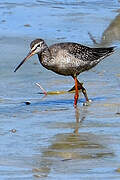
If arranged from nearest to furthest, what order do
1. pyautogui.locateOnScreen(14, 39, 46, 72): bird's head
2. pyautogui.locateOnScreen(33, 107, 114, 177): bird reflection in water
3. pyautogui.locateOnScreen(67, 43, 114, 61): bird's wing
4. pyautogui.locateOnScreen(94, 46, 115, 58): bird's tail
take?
pyautogui.locateOnScreen(33, 107, 114, 177): bird reflection in water → pyautogui.locateOnScreen(14, 39, 46, 72): bird's head → pyautogui.locateOnScreen(67, 43, 114, 61): bird's wing → pyautogui.locateOnScreen(94, 46, 115, 58): bird's tail

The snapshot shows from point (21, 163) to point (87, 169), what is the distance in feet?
1.92

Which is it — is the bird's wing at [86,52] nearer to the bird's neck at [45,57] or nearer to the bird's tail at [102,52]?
the bird's tail at [102,52]

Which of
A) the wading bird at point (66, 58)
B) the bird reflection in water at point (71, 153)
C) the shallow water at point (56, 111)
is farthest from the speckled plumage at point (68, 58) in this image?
the bird reflection in water at point (71, 153)

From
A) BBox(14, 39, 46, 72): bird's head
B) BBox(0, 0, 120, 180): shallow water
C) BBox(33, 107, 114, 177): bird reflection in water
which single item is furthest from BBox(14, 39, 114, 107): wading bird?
BBox(33, 107, 114, 177): bird reflection in water

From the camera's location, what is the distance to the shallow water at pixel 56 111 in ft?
20.0

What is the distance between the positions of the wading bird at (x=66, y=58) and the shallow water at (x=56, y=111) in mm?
291

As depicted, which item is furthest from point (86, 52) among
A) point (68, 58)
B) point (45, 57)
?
point (45, 57)

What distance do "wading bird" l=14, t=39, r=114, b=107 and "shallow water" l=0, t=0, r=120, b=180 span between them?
291 mm

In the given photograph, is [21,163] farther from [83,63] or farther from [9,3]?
[9,3]

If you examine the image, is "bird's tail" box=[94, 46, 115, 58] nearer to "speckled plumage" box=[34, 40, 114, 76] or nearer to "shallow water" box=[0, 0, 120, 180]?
"speckled plumage" box=[34, 40, 114, 76]

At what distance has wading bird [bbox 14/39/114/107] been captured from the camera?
8695 mm

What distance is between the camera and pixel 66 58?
8.82m

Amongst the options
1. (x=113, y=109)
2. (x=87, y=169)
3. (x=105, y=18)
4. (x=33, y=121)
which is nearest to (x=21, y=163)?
(x=87, y=169)

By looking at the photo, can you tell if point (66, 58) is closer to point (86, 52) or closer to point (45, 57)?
point (45, 57)
